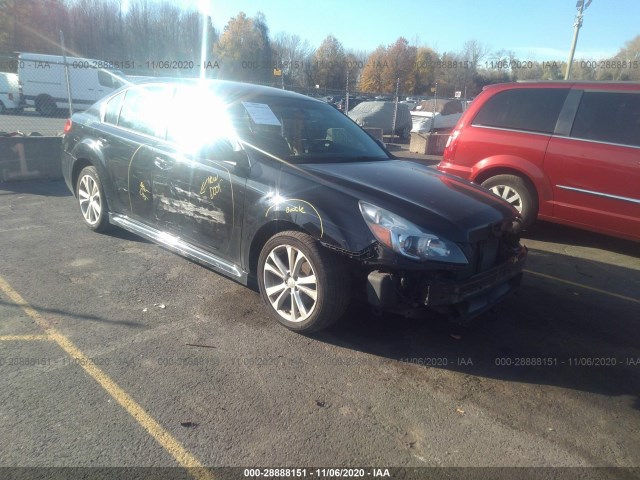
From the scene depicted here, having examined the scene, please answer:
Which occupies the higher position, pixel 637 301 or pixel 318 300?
pixel 318 300

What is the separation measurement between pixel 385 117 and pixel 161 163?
58.0 ft

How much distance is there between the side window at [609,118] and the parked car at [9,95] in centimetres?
2442

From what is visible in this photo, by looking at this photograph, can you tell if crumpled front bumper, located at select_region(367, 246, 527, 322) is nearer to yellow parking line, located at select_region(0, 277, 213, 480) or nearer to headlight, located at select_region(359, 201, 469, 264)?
headlight, located at select_region(359, 201, 469, 264)

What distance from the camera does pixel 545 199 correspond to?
5871 millimetres

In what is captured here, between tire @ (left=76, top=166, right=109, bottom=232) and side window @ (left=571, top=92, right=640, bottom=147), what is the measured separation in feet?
17.9

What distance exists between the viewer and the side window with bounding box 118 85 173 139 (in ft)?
14.8

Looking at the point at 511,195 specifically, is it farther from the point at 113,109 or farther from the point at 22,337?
the point at 22,337

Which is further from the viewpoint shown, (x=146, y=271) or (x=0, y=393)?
(x=146, y=271)

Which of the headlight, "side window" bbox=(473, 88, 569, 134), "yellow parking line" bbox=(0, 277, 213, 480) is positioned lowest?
"yellow parking line" bbox=(0, 277, 213, 480)

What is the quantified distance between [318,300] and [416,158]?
11795 millimetres

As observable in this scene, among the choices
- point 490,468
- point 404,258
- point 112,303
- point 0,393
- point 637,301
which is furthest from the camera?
point 637,301

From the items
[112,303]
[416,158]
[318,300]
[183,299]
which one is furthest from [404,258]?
[416,158]

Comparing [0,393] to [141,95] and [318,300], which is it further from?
[141,95]

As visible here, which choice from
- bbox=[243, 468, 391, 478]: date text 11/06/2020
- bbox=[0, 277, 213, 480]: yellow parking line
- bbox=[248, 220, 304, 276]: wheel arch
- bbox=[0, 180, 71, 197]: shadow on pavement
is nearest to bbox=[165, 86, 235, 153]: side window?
bbox=[248, 220, 304, 276]: wheel arch
